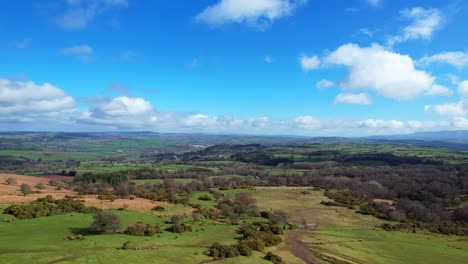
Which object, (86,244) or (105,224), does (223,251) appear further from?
(105,224)

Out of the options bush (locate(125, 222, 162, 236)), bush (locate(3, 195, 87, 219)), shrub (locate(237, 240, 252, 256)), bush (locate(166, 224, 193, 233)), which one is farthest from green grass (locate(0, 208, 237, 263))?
shrub (locate(237, 240, 252, 256))

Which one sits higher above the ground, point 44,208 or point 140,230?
point 44,208

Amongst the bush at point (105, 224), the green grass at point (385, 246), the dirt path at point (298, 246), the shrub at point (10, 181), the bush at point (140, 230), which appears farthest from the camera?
the shrub at point (10, 181)

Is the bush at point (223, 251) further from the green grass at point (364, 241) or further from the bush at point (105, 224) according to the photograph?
the bush at point (105, 224)

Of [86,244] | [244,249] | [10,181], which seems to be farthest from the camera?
[10,181]

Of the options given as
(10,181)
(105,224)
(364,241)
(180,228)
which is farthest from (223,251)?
(10,181)

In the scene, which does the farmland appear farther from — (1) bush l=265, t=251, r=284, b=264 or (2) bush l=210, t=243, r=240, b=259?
(1) bush l=265, t=251, r=284, b=264

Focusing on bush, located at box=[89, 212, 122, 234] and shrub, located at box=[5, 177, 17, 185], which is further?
shrub, located at box=[5, 177, 17, 185]

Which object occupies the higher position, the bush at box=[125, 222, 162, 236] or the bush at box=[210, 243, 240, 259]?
the bush at box=[125, 222, 162, 236]

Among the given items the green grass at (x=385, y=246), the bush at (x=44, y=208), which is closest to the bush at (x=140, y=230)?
the bush at (x=44, y=208)
